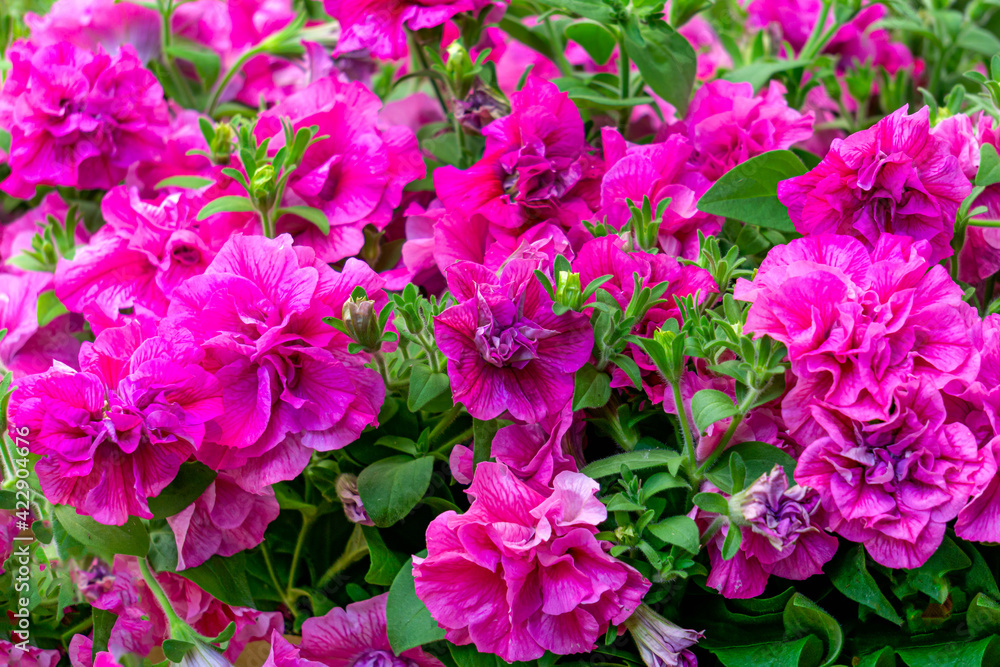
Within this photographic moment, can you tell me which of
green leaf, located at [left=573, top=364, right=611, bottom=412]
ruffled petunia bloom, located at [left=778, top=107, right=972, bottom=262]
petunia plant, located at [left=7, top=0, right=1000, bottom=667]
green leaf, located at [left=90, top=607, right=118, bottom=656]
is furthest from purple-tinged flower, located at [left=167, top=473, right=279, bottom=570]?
ruffled petunia bloom, located at [left=778, top=107, right=972, bottom=262]

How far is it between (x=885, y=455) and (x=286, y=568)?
46cm

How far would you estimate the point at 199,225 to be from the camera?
0.74 meters

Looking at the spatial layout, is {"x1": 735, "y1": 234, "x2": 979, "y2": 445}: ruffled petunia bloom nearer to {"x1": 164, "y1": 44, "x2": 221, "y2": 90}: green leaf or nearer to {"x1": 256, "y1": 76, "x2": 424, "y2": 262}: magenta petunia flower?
{"x1": 256, "y1": 76, "x2": 424, "y2": 262}: magenta petunia flower

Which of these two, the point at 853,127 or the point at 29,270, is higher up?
the point at 29,270

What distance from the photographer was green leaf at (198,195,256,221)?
0.66m

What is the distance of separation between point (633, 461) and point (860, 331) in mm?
159

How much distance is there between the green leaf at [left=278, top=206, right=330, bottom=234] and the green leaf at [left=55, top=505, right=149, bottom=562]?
0.84 feet

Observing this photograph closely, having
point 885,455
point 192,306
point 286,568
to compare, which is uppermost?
point 192,306

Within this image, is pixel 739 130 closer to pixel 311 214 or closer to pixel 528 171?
pixel 528 171

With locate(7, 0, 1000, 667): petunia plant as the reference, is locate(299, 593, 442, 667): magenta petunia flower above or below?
below

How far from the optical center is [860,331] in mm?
505

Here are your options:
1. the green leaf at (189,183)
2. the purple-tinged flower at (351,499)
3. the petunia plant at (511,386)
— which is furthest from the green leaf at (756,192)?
the green leaf at (189,183)

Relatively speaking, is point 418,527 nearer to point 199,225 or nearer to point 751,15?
point 199,225

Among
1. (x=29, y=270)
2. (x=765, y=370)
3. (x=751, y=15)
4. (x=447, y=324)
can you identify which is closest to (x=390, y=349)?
(x=447, y=324)
